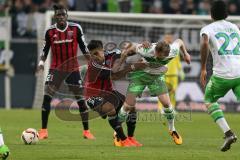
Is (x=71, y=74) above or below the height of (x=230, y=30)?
below

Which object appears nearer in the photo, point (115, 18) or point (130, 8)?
point (115, 18)

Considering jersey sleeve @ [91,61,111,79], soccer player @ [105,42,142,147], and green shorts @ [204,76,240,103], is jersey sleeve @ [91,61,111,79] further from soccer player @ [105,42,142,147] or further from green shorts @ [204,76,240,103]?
green shorts @ [204,76,240,103]

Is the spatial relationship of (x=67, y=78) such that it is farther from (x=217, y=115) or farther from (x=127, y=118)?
(x=217, y=115)

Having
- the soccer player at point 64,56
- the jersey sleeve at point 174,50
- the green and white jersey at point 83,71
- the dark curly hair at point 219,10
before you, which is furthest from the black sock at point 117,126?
the green and white jersey at point 83,71

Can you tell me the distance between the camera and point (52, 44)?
50.4ft

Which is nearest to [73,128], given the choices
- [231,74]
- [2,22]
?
[231,74]

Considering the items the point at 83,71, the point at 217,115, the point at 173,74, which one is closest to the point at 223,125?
the point at 217,115

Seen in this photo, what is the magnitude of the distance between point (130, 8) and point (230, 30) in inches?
581

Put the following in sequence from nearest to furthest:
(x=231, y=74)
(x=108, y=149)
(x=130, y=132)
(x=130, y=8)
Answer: (x=231, y=74) → (x=108, y=149) → (x=130, y=132) → (x=130, y=8)

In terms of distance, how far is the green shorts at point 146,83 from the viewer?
14.1 metres

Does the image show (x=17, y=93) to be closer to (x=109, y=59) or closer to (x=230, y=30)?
(x=109, y=59)

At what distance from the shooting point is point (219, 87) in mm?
11922

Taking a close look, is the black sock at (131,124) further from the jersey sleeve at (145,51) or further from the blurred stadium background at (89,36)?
the blurred stadium background at (89,36)

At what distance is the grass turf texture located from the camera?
11.7m
